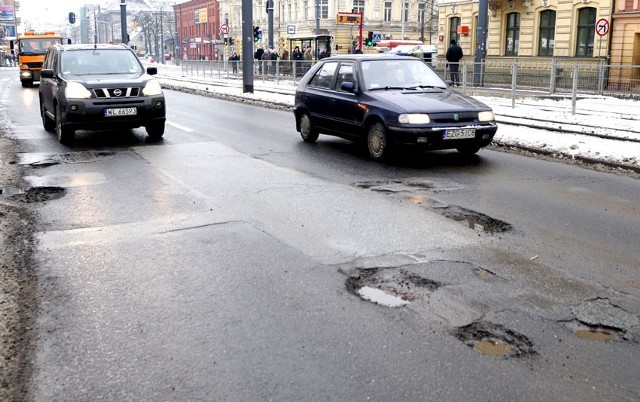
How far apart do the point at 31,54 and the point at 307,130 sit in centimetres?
2696

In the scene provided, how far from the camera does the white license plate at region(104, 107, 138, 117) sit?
12335 millimetres

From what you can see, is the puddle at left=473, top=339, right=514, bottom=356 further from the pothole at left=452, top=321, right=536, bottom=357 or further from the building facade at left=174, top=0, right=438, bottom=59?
the building facade at left=174, top=0, right=438, bottom=59

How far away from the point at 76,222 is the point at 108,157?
171 inches

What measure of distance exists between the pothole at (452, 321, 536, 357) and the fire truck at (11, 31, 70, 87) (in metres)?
34.4

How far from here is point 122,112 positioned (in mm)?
12430

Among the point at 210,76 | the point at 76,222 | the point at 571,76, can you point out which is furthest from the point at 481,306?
the point at 210,76

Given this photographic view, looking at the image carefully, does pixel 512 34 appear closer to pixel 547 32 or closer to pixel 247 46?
pixel 547 32

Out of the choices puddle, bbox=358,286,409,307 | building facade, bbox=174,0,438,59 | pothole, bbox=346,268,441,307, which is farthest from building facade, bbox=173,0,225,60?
puddle, bbox=358,286,409,307

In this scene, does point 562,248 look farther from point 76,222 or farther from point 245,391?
point 76,222

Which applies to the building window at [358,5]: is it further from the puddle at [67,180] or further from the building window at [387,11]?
the puddle at [67,180]

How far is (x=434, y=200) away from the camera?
25.9 feet

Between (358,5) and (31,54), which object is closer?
(31,54)

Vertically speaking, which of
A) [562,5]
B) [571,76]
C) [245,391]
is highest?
[562,5]

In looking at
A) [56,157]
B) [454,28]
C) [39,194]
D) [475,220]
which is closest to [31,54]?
[454,28]
